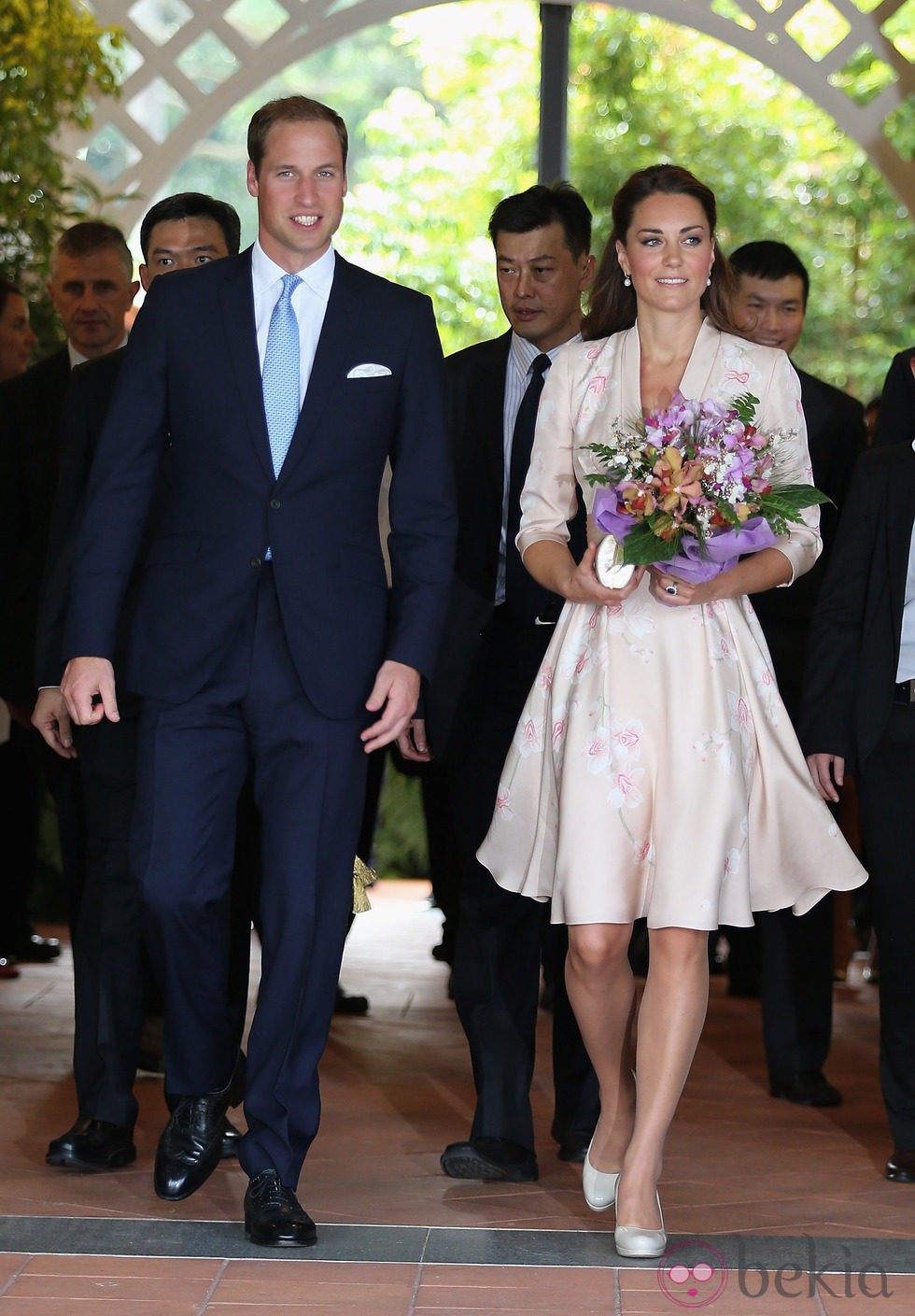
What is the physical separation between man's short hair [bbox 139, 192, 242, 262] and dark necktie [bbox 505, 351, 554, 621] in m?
0.89

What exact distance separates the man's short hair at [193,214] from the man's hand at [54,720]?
122cm

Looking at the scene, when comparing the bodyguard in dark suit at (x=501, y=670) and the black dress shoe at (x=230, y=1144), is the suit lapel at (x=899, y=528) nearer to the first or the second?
the bodyguard in dark suit at (x=501, y=670)

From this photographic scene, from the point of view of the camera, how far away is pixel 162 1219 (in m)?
4.04

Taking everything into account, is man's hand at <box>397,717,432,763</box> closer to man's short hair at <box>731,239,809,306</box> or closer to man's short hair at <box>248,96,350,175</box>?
man's short hair at <box>248,96,350,175</box>

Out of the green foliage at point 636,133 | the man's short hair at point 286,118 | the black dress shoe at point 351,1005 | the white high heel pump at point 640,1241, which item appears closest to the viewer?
the white high heel pump at point 640,1241

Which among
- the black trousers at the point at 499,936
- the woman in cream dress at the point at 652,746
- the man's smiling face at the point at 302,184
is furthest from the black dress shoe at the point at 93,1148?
the man's smiling face at the point at 302,184

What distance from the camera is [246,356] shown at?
4.00 metres

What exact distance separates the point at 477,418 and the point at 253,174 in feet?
3.07

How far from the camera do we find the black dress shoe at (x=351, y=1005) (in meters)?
6.62

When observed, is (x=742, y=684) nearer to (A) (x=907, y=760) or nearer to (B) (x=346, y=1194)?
(A) (x=907, y=760)

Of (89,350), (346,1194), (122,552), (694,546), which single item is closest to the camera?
(694,546)

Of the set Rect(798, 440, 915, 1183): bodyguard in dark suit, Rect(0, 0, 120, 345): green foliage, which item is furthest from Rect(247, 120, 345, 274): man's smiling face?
Rect(0, 0, 120, 345): green foliage

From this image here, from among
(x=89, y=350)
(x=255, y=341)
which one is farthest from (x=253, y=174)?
(x=89, y=350)
